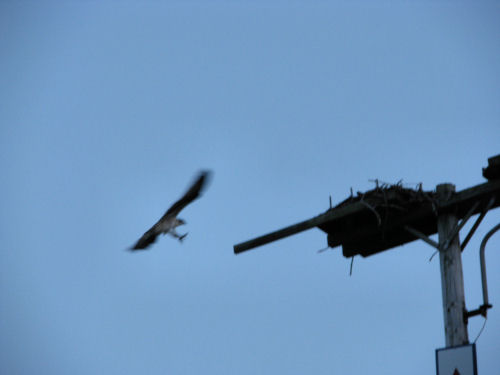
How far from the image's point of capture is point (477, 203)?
427 inches


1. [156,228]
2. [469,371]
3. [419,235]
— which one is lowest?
[469,371]

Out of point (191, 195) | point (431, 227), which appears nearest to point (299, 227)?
point (431, 227)

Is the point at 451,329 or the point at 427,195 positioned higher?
the point at 427,195

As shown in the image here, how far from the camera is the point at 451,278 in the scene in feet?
34.8

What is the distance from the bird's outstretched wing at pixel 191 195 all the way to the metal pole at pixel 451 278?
4601 mm

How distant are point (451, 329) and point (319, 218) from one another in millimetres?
2492

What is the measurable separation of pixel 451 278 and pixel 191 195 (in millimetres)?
5531

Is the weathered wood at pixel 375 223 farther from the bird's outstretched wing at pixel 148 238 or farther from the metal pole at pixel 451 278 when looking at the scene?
the bird's outstretched wing at pixel 148 238

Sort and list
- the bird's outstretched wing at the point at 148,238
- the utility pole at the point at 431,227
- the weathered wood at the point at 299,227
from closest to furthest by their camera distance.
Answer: the utility pole at the point at 431,227
the weathered wood at the point at 299,227
the bird's outstretched wing at the point at 148,238

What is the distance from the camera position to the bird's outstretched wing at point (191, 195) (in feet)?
47.8

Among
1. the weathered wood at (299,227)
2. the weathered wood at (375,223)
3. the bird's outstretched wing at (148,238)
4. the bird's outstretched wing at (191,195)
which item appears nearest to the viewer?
the weathered wood at (375,223)

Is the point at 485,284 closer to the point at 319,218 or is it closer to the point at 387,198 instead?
the point at 387,198

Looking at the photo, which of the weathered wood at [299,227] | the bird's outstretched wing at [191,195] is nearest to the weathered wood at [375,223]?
the weathered wood at [299,227]

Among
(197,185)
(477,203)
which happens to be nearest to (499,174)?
(477,203)
